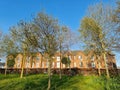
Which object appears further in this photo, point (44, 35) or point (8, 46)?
point (8, 46)

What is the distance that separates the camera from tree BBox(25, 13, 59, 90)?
59.6ft

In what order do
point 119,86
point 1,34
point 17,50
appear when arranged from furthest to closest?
point 1,34 < point 17,50 < point 119,86

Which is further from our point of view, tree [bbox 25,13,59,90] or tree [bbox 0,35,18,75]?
tree [bbox 0,35,18,75]

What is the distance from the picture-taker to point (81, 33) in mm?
30984

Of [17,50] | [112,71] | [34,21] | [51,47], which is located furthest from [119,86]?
[17,50]

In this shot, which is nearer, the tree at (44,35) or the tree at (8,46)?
the tree at (44,35)

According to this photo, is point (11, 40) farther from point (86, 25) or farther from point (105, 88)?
point (105, 88)

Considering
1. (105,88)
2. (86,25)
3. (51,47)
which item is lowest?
(105,88)

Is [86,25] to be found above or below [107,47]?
above

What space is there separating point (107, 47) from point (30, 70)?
71.8 ft

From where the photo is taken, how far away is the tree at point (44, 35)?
18172mm

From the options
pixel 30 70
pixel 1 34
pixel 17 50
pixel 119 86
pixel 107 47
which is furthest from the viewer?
pixel 30 70

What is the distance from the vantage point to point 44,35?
1886 centimetres

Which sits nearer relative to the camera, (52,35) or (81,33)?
(52,35)
